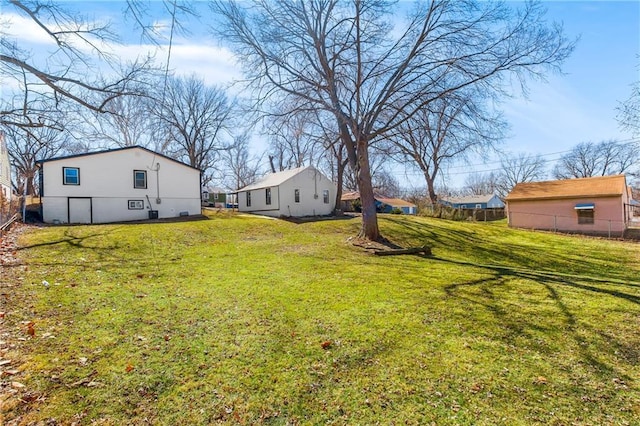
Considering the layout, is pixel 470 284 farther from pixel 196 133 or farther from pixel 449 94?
pixel 196 133

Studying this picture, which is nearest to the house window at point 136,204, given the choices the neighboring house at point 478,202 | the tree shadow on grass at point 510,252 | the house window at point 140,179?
the house window at point 140,179

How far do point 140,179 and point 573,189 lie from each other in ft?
98.5

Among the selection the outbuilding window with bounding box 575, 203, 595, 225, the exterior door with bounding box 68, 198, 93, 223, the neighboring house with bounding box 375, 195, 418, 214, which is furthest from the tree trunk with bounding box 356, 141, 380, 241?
the neighboring house with bounding box 375, 195, 418, 214

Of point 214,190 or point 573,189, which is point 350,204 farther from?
point 214,190

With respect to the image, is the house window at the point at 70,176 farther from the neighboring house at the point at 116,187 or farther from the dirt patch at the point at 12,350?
the dirt patch at the point at 12,350

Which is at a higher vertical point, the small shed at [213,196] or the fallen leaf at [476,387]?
the small shed at [213,196]

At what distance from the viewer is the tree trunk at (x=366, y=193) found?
13.1m

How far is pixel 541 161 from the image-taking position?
55.4 meters

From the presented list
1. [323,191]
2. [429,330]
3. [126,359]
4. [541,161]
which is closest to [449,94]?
[429,330]

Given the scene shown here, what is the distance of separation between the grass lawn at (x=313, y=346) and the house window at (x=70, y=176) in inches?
478

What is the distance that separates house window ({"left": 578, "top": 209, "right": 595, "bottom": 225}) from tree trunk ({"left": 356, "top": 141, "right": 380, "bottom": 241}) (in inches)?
713

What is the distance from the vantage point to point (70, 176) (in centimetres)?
1833

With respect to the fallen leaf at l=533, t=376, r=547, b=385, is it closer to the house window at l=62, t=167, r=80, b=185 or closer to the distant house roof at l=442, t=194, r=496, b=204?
the house window at l=62, t=167, r=80, b=185

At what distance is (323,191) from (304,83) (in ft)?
48.5
